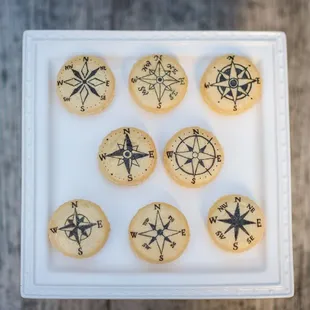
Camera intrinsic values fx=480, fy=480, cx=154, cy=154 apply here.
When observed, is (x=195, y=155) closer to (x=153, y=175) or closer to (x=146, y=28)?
(x=153, y=175)

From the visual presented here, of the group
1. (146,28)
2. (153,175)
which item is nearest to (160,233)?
(153,175)

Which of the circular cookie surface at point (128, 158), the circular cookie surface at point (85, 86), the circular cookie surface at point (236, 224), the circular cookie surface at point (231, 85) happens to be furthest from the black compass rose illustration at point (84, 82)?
the circular cookie surface at point (236, 224)

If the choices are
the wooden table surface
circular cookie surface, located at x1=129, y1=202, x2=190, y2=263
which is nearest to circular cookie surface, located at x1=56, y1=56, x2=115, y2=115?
the wooden table surface

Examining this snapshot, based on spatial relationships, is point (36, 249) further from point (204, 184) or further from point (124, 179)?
point (204, 184)

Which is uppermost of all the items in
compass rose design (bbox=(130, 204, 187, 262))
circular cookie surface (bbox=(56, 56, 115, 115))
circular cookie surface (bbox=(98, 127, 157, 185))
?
circular cookie surface (bbox=(56, 56, 115, 115))

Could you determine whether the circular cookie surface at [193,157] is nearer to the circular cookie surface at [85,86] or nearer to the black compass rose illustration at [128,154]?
the black compass rose illustration at [128,154]

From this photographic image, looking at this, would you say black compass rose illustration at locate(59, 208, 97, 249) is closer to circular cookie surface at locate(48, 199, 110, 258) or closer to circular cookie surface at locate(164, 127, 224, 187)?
circular cookie surface at locate(48, 199, 110, 258)
